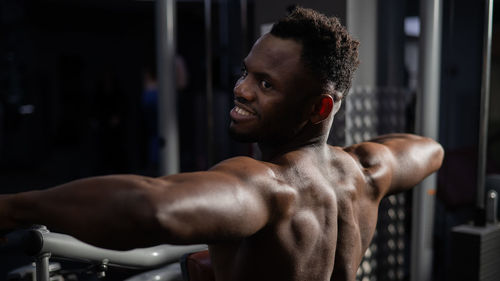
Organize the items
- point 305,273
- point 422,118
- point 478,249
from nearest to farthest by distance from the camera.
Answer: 1. point 305,273
2. point 478,249
3. point 422,118

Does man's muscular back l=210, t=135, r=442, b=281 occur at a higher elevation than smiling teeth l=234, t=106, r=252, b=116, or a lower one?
lower

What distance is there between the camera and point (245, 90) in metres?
0.91

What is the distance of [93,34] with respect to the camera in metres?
7.88

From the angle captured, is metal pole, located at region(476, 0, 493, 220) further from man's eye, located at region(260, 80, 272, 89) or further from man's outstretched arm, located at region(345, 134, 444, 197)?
man's eye, located at region(260, 80, 272, 89)

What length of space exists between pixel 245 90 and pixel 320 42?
161 mm

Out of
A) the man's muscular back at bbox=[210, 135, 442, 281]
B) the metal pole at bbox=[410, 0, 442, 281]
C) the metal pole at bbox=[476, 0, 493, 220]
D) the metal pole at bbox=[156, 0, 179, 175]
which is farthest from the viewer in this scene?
the metal pole at bbox=[156, 0, 179, 175]

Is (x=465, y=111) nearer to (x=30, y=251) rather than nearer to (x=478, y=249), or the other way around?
(x=478, y=249)

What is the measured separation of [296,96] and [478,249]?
113cm

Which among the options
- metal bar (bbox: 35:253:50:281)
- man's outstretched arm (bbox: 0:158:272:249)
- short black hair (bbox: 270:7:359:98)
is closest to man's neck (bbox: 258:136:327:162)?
short black hair (bbox: 270:7:359:98)

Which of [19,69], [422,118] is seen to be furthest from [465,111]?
[19,69]

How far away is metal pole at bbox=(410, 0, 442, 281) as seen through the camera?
5.97 feet

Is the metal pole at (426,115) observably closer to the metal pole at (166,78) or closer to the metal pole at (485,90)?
the metal pole at (485,90)

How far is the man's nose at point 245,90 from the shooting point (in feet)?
→ 2.98

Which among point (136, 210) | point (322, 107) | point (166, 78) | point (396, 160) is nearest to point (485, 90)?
point (396, 160)
